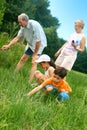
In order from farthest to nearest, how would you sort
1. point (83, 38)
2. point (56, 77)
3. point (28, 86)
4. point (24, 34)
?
point (24, 34) < point (83, 38) < point (28, 86) < point (56, 77)

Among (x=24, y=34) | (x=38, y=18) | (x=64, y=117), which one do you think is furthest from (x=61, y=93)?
(x=38, y=18)

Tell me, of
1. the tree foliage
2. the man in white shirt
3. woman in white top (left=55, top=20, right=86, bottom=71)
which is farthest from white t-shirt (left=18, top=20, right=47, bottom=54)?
the tree foliage

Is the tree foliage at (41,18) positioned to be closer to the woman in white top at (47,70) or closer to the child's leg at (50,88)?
the woman in white top at (47,70)

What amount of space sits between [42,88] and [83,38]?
218 cm

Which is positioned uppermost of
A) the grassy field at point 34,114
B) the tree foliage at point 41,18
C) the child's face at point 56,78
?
the grassy field at point 34,114

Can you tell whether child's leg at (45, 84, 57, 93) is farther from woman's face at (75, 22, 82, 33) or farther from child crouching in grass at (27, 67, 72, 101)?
woman's face at (75, 22, 82, 33)

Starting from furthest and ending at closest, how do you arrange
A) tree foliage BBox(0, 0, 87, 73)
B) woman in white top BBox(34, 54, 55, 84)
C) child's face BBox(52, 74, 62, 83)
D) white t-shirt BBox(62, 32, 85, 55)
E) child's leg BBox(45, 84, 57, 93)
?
tree foliage BBox(0, 0, 87, 73) < white t-shirt BBox(62, 32, 85, 55) < woman in white top BBox(34, 54, 55, 84) < child's face BBox(52, 74, 62, 83) < child's leg BBox(45, 84, 57, 93)

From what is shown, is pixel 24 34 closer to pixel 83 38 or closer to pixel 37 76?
pixel 83 38

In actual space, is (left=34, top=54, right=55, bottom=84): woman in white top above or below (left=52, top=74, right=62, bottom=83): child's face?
below

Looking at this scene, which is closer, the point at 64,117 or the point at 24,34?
the point at 64,117

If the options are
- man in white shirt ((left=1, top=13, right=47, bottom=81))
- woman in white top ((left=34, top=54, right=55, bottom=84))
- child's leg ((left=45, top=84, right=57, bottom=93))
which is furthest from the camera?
man in white shirt ((left=1, top=13, right=47, bottom=81))

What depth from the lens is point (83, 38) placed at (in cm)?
896

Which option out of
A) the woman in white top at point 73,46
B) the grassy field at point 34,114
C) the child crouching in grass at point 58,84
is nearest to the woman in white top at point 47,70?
the child crouching in grass at point 58,84

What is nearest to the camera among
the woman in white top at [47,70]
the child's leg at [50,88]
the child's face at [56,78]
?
the child's leg at [50,88]
